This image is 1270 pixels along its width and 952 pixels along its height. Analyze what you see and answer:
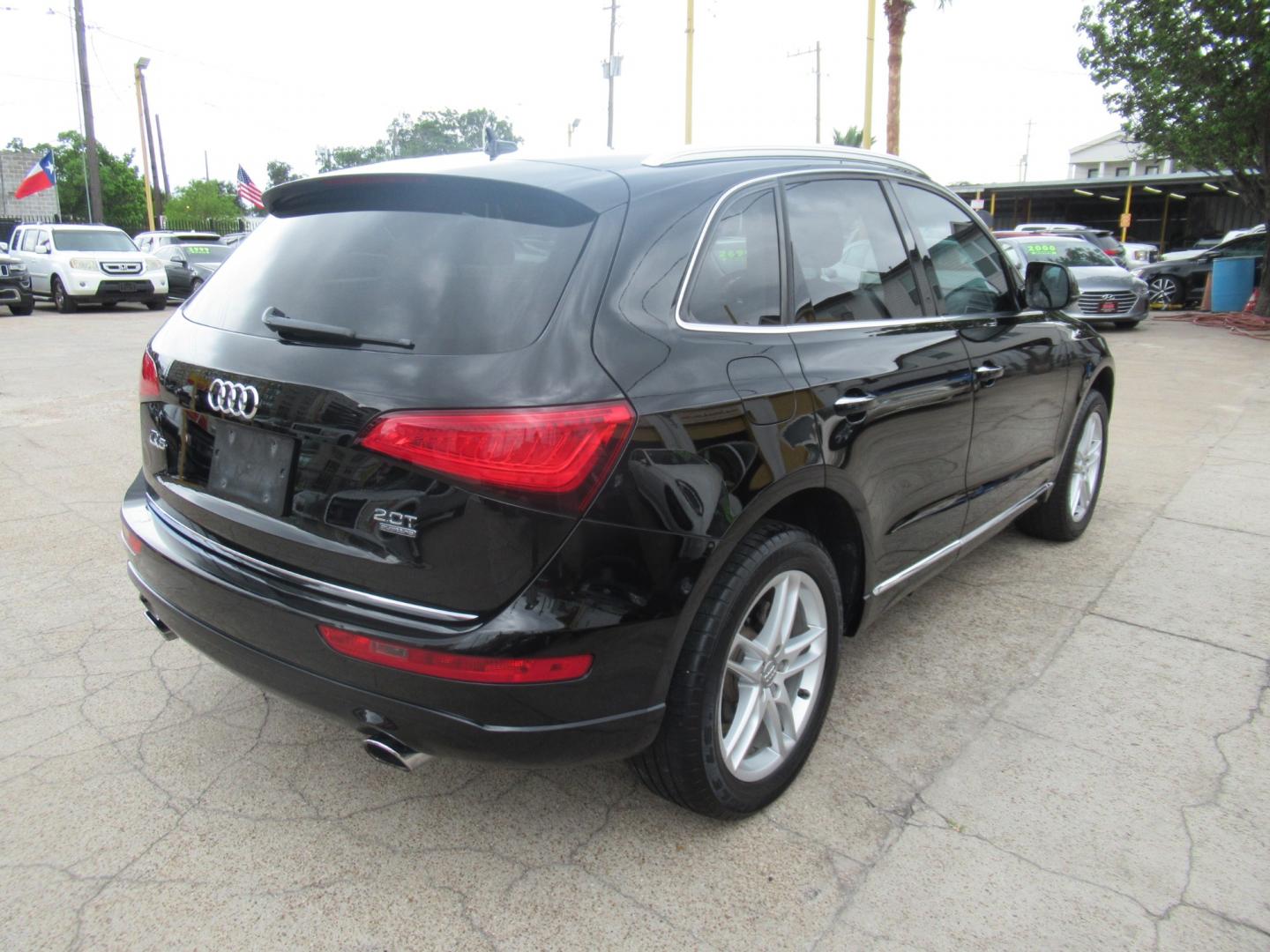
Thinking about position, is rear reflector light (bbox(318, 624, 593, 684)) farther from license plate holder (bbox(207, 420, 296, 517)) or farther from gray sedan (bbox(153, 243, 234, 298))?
gray sedan (bbox(153, 243, 234, 298))

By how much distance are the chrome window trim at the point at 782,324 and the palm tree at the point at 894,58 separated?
1723 centimetres

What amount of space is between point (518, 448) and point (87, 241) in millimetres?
20694

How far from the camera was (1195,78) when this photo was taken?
1532cm

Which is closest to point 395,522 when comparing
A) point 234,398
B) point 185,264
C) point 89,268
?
point 234,398

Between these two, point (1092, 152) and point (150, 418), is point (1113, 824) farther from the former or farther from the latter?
point (1092, 152)

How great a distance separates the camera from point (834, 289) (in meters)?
2.77

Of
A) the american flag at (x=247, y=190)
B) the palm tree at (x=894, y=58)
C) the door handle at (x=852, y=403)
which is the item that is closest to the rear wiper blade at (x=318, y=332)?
the door handle at (x=852, y=403)

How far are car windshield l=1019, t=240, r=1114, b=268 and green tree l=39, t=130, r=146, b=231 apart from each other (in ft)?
204

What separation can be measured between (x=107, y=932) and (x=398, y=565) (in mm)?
1066

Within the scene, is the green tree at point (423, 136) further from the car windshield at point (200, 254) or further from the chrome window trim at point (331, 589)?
the chrome window trim at point (331, 589)

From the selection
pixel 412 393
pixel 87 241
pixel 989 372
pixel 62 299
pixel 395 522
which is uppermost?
pixel 87 241

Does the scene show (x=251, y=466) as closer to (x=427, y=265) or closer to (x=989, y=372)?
(x=427, y=265)

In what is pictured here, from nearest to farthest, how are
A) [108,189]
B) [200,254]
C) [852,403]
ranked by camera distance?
1. [852,403]
2. [200,254]
3. [108,189]

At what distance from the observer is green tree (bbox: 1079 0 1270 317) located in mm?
14578
